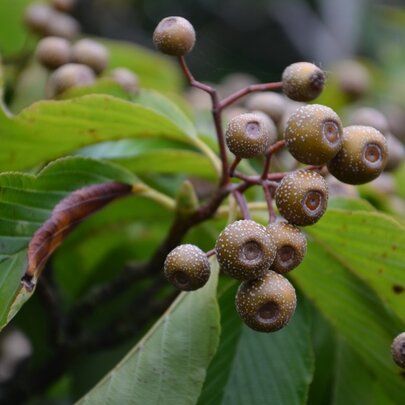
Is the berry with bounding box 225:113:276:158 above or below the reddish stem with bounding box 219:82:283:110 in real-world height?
above

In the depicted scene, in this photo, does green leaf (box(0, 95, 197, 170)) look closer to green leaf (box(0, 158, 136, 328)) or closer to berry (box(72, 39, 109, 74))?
green leaf (box(0, 158, 136, 328))

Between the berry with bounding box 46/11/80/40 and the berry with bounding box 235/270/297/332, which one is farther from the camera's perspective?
the berry with bounding box 46/11/80/40

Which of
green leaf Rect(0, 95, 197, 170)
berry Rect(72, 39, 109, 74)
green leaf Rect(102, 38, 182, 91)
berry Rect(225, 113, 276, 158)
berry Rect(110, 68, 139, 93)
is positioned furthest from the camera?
green leaf Rect(102, 38, 182, 91)

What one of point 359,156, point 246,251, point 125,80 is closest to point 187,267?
point 246,251

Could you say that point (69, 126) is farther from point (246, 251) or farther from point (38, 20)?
point (38, 20)

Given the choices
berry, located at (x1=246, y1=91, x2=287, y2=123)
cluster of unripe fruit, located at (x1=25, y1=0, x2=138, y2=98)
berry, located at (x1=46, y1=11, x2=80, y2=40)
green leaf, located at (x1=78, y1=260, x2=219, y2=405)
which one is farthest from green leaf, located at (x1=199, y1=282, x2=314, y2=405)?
berry, located at (x1=46, y1=11, x2=80, y2=40)

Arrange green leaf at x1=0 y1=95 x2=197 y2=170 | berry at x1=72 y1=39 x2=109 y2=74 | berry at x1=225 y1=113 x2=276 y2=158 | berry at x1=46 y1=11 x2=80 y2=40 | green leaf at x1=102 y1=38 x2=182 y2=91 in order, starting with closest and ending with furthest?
berry at x1=225 y1=113 x2=276 y2=158, green leaf at x1=0 y1=95 x2=197 y2=170, berry at x1=72 y1=39 x2=109 y2=74, berry at x1=46 y1=11 x2=80 y2=40, green leaf at x1=102 y1=38 x2=182 y2=91
